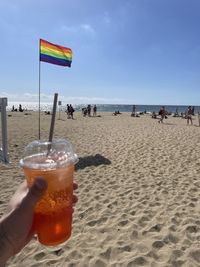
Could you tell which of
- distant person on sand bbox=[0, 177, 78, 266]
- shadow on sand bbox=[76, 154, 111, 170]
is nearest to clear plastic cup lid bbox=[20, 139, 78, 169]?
distant person on sand bbox=[0, 177, 78, 266]

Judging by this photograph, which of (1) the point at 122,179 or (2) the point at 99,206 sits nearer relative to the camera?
(2) the point at 99,206

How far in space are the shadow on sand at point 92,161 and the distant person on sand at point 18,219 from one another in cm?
668

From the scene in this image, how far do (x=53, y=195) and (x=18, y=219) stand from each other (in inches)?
7.8

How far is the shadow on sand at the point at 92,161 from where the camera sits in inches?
327

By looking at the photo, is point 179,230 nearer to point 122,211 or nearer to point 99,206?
point 122,211

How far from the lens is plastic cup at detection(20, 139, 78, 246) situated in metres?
1.27

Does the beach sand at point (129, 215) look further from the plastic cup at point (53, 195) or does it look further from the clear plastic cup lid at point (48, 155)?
the clear plastic cup lid at point (48, 155)

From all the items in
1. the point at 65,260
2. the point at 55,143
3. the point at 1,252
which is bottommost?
the point at 65,260

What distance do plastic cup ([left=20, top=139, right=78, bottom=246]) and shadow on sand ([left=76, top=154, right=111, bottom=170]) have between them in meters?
6.62

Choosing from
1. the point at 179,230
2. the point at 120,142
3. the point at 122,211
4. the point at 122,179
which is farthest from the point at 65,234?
the point at 120,142

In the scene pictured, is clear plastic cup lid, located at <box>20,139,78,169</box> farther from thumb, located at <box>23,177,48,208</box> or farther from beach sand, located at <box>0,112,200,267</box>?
beach sand, located at <box>0,112,200,267</box>

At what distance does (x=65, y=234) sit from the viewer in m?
1.38

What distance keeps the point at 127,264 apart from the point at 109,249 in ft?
1.27

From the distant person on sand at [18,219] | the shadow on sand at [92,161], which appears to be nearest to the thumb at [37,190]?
the distant person on sand at [18,219]
